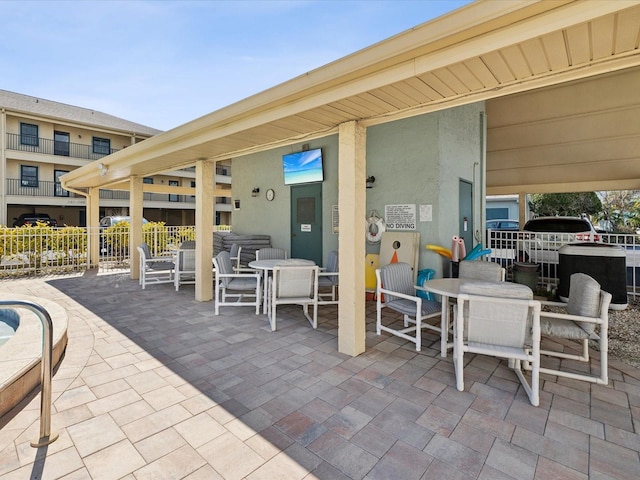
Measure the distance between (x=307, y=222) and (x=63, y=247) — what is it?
7.09 metres

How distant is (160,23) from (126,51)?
4.04 feet

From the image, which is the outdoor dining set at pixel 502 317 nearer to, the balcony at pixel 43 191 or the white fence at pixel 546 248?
the white fence at pixel 546 248

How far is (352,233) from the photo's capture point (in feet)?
11.3

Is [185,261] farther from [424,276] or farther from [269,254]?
[424,276]

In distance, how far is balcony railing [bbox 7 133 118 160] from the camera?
17.4 meters

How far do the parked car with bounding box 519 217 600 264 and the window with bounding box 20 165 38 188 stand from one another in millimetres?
23835

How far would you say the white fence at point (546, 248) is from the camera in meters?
6.00

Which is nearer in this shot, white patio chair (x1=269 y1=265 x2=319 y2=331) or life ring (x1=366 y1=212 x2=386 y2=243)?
white patio chair (x1=269 y1=265 x2=319 y2=331)

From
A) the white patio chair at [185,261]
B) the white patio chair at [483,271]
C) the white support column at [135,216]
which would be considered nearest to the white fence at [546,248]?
the white patio chair at [483,271]

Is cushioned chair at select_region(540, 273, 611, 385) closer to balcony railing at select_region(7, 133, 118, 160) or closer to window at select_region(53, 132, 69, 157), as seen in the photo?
balcony railing at select_region(7, 133, 118, 160)

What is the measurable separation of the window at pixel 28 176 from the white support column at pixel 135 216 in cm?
1585

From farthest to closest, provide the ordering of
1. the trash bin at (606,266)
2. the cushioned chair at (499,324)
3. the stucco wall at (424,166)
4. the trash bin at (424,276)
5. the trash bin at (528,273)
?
the trash bin at (528,273) → the stucco wall at (424,166) → the trash bin at (424,276) → the trash bin at (606,266) → the cushioned chair at (499,324)

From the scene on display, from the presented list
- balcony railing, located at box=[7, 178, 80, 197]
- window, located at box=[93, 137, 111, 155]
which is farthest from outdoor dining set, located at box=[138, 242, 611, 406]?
window, located at box=[93, 137, 111, 155]

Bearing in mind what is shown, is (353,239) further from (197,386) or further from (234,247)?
(234,247)
